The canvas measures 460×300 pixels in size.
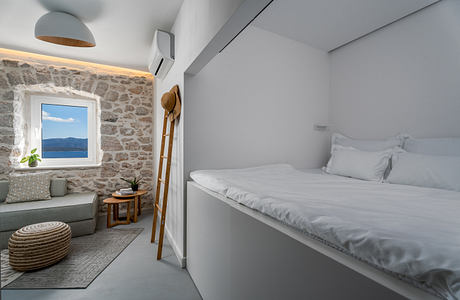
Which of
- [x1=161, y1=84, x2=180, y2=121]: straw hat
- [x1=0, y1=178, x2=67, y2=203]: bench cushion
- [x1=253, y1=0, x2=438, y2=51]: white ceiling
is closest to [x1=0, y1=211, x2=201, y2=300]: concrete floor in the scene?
[x1=161, y1=84, x2=180, y2=121]: straw hat

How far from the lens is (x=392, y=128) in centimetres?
228

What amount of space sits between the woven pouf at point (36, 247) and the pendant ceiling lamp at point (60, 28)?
188 centimetres

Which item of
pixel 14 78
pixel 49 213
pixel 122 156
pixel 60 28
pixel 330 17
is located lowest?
pixel 49 213

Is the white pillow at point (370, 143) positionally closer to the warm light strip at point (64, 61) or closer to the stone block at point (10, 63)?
the warm light strip at point (64, 61)

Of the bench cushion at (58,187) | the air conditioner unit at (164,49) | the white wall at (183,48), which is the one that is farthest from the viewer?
the bench cushion at (58,187)

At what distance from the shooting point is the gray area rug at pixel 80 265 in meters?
1.79

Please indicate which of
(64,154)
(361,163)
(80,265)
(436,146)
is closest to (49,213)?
(80,265)

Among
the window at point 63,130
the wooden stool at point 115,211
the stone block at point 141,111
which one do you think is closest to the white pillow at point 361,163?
the wooden stool at point 115,211

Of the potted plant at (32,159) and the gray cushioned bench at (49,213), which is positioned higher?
the potted plant at (32,159)

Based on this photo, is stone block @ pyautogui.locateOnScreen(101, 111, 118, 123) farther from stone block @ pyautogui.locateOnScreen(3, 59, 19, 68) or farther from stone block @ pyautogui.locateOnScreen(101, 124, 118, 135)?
stone block @ pyautogui.locateOnScreen(3, 59, 19, 68)

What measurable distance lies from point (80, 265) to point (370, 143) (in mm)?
3118

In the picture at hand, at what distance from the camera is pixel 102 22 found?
7.87 ft

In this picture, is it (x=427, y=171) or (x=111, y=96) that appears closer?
(x=427, y=171)

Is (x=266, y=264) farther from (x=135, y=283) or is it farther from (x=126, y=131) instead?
(x=126, y=131)
